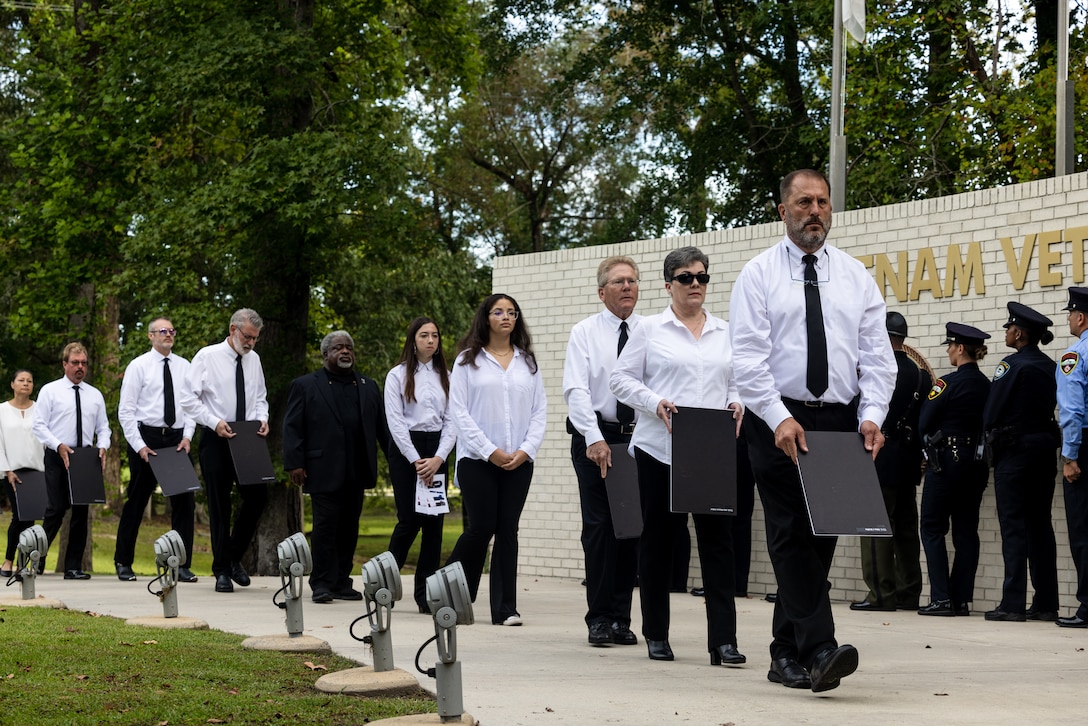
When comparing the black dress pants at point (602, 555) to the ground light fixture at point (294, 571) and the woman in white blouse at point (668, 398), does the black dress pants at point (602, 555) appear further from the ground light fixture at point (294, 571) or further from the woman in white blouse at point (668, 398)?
the ground light fixture at point (294, 571)

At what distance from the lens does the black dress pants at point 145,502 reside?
1140cm

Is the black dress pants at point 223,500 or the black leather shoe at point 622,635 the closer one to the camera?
the black leather shoe at point 622,635

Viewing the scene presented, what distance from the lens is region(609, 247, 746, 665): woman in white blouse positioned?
6.54 metres

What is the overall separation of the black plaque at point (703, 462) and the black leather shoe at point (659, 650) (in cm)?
82

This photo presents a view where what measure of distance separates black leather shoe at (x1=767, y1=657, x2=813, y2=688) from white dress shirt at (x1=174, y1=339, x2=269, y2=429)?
20.1 ft

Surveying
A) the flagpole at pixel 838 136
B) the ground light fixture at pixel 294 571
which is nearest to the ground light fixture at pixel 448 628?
the ground light fixture at pixel 294 571

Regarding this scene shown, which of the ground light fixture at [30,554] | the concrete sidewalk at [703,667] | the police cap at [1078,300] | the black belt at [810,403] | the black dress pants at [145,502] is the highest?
the police cap at [1078,300]

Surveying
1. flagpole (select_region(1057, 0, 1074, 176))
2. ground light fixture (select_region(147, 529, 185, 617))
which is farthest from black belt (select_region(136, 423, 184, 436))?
flagpole (select_region(1057, 0, 1074, 176))

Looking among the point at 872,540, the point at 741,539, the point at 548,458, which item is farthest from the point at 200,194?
the point at 872,540

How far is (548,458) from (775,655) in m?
7.44

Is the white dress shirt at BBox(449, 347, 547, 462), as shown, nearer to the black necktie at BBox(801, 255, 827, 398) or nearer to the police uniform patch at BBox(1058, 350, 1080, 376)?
the black necktie at BBox(801, 255, 827, 398)

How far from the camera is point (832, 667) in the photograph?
5.20 m

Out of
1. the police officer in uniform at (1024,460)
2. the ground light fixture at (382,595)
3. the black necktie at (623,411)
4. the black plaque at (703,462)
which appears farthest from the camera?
the police officer in uniform at (1024,460)

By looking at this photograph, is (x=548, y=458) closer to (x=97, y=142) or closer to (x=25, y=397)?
(x=25, y=397)
